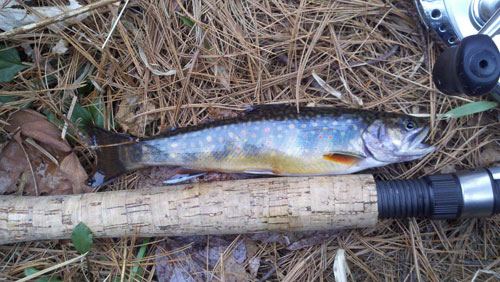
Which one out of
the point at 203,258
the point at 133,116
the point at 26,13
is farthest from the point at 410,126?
the point at 26,13

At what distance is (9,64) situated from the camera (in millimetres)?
2785

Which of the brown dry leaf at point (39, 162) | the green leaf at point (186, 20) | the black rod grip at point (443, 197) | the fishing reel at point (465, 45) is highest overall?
the fishing reel at point (465, 45)

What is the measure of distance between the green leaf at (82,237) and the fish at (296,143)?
24.6 inches

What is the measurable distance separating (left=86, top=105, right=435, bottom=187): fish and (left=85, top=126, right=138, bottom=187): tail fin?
76mm

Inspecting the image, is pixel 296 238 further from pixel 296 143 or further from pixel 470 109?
pixel 470 109

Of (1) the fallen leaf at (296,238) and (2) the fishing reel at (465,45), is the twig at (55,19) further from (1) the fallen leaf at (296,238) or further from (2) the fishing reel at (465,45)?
(2) the fishing reel at (465,45)

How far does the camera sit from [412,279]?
104 inches

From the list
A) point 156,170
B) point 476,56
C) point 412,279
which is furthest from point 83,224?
point 476,56

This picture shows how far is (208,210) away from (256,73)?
Answer: 1.24 m

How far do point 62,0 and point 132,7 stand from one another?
573mm

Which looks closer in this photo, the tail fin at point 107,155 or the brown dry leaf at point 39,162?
the tail fin at point 107,155

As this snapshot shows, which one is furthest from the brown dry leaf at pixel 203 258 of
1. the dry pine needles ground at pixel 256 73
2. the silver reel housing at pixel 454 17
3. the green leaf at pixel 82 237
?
the silver reel housing at pixel 454 17

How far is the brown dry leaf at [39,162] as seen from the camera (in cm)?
279

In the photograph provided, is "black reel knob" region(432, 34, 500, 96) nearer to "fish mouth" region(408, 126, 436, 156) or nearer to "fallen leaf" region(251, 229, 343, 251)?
"fish mouth" region(408, 126, 436, 156)
